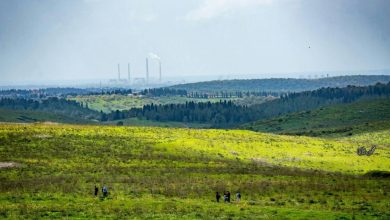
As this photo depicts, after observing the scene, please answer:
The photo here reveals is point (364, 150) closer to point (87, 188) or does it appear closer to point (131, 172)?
point (131, 172)

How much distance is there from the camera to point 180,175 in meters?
70.6

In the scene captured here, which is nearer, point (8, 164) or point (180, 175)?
point (180, 175)

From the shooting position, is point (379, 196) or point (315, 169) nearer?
Result: point (379, 196)

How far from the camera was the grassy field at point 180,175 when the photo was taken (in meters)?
48.2

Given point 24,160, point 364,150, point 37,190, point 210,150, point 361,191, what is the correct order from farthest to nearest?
point 364,150
point 210,150
point 24,160
point 361,191
point 37,190

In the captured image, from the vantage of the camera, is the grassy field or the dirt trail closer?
the grassy field

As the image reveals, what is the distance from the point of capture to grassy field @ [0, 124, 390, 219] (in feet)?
158

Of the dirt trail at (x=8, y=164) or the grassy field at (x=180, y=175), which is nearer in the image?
the grassy field at (x=180, y=175)

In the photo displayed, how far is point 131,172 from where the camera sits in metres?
72.2

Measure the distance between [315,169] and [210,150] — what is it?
2025 cm

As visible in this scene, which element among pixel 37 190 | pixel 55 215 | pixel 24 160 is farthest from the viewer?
pixel 24 160

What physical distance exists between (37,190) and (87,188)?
538cm

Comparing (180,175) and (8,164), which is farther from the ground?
(8,164)

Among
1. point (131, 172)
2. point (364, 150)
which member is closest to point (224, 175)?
point (131, 172)
